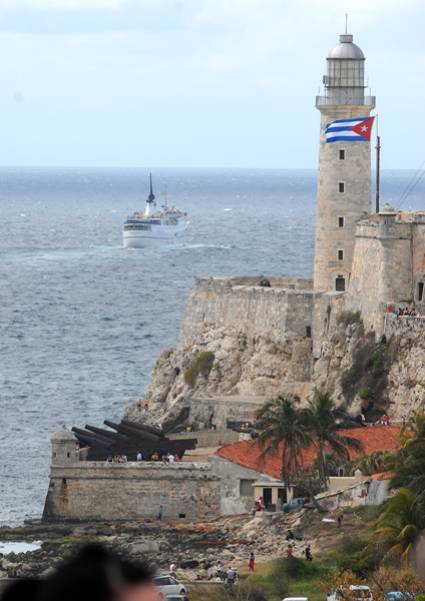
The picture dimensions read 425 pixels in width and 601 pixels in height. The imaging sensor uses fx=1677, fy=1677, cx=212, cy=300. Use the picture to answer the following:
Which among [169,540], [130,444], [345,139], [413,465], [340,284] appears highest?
[345,139]

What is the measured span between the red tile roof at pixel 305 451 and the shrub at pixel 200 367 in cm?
1026

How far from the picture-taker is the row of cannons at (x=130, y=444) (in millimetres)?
44938

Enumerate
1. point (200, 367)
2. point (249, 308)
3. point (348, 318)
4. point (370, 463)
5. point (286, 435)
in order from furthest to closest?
point (200, 367), point (249, 308), point (348, 318), point (370, 463), point (286, 435)

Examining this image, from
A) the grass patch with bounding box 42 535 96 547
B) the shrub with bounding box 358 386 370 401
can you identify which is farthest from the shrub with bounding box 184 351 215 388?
the grass patch with bounding box 42 535 96 547

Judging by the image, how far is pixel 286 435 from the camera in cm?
3991

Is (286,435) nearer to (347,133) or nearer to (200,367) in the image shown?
(347,133)

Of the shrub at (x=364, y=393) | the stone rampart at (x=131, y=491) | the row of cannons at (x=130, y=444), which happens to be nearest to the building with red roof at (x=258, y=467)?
the stone rampart at (x=131, y=491)

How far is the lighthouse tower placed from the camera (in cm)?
5109

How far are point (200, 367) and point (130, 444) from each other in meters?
8.69

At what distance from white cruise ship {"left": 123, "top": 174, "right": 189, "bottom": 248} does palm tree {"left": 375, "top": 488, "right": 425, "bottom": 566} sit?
12644cm

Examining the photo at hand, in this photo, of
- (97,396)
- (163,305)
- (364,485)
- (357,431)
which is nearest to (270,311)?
(357,431)

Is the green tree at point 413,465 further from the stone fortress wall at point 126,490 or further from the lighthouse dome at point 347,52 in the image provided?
the lighthouse dome at point 347,52

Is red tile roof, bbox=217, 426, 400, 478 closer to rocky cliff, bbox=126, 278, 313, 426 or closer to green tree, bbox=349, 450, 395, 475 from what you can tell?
green tree, bbox=349, 450, 395, 475

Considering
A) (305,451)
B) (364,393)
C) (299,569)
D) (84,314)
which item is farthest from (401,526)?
(84,314)
